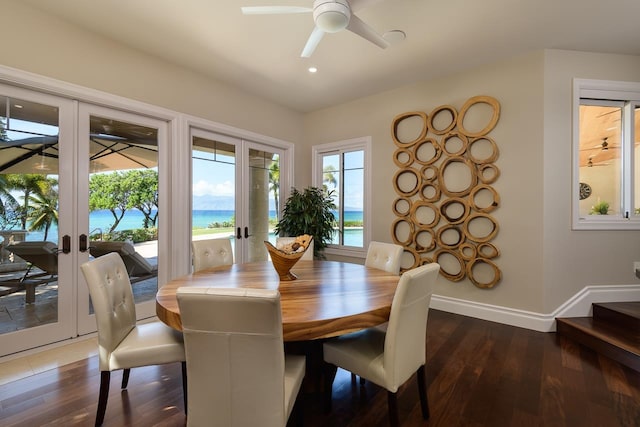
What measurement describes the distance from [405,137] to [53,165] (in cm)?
374

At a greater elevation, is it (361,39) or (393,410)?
(361,39)

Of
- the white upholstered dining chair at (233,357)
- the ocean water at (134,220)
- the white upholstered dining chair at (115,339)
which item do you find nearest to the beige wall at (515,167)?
the ocean water at (134,220)

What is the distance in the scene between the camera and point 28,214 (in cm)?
247

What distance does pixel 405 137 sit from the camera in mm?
3922

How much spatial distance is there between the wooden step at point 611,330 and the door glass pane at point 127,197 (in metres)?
4.25

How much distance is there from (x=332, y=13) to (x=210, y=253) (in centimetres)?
221

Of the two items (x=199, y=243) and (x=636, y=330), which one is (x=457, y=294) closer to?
(x=636, y=330)

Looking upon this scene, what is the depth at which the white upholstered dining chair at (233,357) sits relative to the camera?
3.55 feet

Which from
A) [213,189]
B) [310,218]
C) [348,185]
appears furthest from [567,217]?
[213,189]

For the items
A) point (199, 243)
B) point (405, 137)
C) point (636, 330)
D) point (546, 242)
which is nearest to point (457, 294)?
point (546, 242)

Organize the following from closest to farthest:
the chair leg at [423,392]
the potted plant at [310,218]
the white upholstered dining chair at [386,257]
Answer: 1. the chair leg at [423,392]
2. the white upholstered dining chair at [386,257]
3. the potted plant at [310,218]

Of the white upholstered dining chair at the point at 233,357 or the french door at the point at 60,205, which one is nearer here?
the white upholstered dining chair at the point at 233,357

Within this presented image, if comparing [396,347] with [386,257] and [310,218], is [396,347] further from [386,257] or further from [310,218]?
[310,218]

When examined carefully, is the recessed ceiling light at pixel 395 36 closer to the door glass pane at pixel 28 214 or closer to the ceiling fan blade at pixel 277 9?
the ceiling fan blade at pixel 277 9
